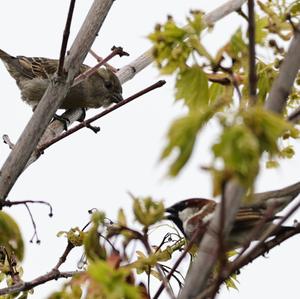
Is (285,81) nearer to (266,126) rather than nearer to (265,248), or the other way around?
(266,126)

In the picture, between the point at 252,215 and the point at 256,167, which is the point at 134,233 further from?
the point at 252,215

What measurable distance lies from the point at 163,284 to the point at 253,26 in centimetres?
79

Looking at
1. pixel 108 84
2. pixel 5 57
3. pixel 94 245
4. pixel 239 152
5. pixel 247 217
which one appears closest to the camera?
pixel 239 152

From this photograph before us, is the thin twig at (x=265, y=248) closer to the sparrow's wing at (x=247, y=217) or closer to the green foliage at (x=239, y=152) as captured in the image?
the green foliage at (x=239, y=152)

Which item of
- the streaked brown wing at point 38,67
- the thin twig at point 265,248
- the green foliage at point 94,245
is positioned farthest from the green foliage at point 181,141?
the streaked brown wing at point 38,67

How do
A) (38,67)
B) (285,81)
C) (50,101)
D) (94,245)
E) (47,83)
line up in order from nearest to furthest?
(285,81), (94,245), (50,101), (47,83), (38,67)

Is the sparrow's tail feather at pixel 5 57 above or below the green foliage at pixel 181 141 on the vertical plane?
above

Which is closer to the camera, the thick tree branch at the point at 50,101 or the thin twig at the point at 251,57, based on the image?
the thin twig at the point at 251,57

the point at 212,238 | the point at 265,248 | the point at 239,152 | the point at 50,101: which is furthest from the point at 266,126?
the point at 50,101

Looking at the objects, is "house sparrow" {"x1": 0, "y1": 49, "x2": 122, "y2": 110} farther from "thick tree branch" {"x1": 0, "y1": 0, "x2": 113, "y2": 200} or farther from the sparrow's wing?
"thick tree branch" {"x1": 0, "y1": 0, "x2": 113, "y2": 200}

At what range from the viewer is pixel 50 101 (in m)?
3.27

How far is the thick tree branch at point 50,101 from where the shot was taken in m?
3.17

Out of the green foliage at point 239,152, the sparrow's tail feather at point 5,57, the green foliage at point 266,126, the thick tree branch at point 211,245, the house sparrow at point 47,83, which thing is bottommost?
the thick tree branch at point 211,245

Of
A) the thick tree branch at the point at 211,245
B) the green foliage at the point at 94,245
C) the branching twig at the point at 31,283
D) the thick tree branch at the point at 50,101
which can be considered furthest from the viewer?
the thick tree branch at the point at 50,101
